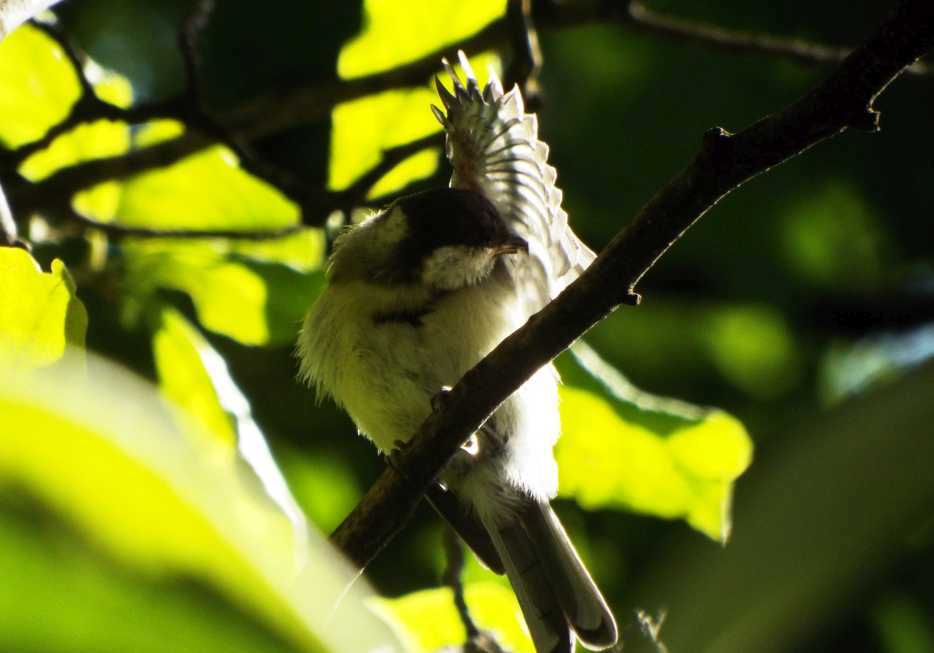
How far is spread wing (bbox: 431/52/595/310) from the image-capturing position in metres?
3.03

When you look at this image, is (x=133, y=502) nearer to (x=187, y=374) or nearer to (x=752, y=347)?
(x=187, y=374)

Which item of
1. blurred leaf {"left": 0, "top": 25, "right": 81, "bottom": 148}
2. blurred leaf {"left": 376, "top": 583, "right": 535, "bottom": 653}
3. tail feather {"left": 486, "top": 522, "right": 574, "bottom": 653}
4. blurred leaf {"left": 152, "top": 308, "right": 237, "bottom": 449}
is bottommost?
tail feather {"left": 486, "top": 522, "right": 574, "bottom": 653}

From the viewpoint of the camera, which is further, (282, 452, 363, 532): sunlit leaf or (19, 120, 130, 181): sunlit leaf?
(19, 120, 130, 181): sunlit leaf

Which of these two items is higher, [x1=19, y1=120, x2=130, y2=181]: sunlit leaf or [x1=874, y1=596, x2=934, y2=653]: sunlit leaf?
[x1=874, y1=596, x2=934, y2=653]: sunlit leaf

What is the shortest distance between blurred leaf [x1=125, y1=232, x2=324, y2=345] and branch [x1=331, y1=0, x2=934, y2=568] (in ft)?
3.07

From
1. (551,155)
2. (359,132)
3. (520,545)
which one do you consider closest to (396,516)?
(520,545)

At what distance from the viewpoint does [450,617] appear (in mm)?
2652

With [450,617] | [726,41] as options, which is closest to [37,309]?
[450,617]

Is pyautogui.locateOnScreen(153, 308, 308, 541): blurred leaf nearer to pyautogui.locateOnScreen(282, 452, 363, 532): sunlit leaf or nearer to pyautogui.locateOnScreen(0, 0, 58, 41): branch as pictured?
pyautogui.locateOnScreen(282, 452, 363, 532): sunlit leaf

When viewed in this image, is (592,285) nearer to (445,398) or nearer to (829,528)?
(445,398)

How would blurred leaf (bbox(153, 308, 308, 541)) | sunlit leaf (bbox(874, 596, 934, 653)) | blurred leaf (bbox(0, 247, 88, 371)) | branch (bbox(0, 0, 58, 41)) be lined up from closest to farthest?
sunlit leaf (bbox(874, 596, 934, 653))
blurred leaf (bbox(0, 247, 88, 371))
branch (bbox(0, 0, 58, 41))
blurred leaf (bbox(153, 308, 308, 541))

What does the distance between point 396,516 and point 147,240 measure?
61.2 inches

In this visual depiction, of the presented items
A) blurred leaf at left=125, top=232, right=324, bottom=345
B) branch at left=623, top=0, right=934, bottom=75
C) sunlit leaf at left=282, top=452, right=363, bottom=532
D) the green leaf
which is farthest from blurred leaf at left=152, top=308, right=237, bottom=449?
branch at left=623, top=0, right=934, bottom=75

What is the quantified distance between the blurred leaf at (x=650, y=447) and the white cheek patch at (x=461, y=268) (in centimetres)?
34
